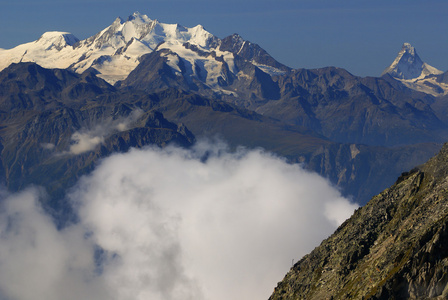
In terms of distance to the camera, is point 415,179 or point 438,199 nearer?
point 438,199

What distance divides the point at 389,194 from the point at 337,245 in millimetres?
16250

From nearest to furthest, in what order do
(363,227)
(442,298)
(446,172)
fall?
(442,298)
(446,172)
(363,227)

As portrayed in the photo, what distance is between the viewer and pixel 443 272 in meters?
110

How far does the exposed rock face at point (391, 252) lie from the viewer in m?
114

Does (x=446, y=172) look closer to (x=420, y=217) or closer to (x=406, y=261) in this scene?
(x=420, y=217)

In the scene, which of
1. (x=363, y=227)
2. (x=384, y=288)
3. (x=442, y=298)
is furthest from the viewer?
(x=363, y=227)

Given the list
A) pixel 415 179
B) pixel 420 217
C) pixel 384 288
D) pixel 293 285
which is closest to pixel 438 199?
pixel 420 217

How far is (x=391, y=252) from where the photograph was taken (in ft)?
428

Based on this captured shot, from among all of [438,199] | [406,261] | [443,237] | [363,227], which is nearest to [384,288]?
[406,261]

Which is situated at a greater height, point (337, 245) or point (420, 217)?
point (337, 245)

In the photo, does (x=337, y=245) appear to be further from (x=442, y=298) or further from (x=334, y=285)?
(x=442, y=298)

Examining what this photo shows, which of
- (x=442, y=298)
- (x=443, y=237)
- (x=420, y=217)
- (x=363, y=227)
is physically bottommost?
(x=442, y=298)

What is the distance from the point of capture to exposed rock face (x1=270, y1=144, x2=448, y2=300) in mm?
114375

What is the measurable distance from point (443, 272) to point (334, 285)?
3645 cm
